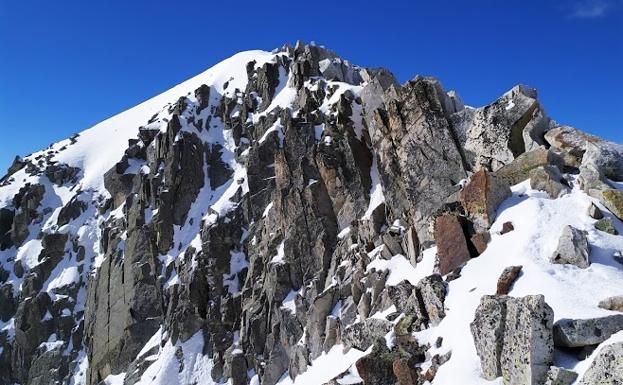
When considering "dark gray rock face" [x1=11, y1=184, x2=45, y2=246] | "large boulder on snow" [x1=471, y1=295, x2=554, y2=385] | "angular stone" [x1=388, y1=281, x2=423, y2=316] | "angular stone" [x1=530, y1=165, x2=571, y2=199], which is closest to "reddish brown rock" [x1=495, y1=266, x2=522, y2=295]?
"large boulder on snow" [x1=471, y1=295, x2=554, y2=385]

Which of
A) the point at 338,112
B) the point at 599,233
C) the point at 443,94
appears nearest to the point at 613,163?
the point at 599,233

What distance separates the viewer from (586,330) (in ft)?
46.9

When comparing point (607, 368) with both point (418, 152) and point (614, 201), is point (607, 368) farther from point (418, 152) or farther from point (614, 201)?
point (418, 152)

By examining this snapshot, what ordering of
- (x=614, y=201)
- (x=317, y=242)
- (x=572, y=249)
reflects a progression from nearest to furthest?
(x=572, y=249), (x=614, y=201), (x=317, y=242)

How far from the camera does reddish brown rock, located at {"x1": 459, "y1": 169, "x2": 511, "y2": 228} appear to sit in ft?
78.1

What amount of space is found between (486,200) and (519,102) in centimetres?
983

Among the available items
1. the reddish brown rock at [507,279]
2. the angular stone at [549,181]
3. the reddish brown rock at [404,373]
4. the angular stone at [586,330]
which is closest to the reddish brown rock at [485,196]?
the angular stone at [549,181]

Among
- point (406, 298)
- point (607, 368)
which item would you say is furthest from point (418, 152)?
point (607, 368)

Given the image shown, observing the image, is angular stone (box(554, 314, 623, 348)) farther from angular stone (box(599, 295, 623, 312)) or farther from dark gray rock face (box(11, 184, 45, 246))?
dark gray rock face (box(11, 184, 45, 246))

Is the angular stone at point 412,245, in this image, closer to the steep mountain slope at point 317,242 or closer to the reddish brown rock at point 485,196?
the steep mountain slope at point 317,242

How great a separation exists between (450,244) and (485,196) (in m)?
3.07

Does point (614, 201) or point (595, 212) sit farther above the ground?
point (614, 201)

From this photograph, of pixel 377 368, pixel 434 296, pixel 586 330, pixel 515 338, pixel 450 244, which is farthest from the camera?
pixel 450 244

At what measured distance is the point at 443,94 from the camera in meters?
36.9
